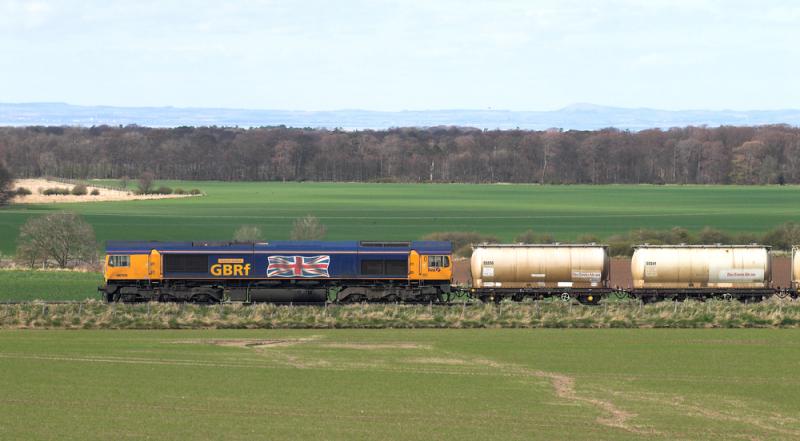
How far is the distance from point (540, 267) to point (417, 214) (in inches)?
3766

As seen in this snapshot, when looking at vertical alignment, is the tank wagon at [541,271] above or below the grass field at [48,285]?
above

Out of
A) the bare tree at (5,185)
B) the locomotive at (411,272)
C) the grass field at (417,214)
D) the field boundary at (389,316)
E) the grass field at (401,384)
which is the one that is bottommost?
the grass field at (401,384)

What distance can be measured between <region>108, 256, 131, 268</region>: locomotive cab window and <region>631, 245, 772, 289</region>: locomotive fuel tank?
81.4ft

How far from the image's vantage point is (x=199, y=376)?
3569 cm

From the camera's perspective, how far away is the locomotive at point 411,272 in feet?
178

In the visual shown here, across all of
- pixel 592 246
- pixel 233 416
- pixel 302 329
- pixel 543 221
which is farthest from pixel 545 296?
pixel 543 221

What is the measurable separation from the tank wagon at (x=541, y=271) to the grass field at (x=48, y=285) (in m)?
21.8

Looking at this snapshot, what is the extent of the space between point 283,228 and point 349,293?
68.3m

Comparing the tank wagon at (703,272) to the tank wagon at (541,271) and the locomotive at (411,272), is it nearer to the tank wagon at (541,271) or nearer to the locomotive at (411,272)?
the locomotive at (411,272)

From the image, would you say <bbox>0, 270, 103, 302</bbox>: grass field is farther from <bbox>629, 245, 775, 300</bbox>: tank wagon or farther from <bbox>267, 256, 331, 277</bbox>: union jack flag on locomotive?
<bbox>629, 245, 775, 300</bbox>: tank wagon

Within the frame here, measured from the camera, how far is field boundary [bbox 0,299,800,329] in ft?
158

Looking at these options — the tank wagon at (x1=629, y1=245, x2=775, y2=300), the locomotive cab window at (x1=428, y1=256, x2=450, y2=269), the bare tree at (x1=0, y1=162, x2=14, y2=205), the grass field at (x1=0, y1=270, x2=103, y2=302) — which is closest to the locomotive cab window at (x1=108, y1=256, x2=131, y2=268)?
the grass field at (x1=0, y1=270, x2=103, y2=302)

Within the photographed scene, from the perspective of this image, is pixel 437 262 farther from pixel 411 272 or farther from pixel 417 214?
pixel 417 214

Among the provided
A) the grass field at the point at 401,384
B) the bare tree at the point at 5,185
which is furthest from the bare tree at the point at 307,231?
the bare tree at the point at 5,185
